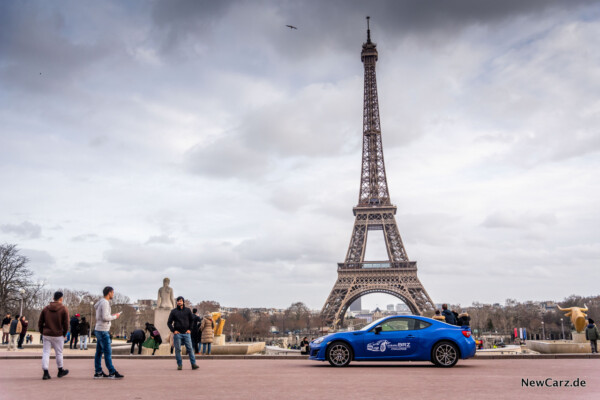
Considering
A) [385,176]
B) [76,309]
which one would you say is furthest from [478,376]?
[76,309]

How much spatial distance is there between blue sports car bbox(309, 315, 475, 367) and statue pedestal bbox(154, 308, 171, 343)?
10146 mm

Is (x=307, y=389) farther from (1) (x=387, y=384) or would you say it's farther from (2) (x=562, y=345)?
(2) (x=562, y=345)

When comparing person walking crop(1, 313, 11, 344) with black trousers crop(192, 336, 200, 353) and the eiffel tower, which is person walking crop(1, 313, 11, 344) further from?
the eiffel tower

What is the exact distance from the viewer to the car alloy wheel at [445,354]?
14.5 meters

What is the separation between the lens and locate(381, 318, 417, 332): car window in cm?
1471

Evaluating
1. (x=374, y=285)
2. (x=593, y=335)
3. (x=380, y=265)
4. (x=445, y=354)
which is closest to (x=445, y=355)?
(x=445, y=354)

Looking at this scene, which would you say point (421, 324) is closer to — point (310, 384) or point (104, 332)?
point (310, 384)

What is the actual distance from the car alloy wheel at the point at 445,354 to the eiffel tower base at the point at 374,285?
6581 cm

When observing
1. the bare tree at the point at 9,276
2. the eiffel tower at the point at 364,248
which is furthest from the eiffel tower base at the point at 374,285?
the bare tree at the point at 9,276

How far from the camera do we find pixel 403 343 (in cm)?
1452

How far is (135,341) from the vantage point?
23.0 meters

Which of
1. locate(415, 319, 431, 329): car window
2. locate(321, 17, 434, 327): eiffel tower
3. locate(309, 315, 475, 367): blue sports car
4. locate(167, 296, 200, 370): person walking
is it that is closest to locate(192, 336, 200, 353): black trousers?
locate(167, 296, 200, 370): person walking

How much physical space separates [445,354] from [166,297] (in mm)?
12974

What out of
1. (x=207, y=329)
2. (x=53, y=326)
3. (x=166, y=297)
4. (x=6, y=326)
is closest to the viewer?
(x=53, y=326)
